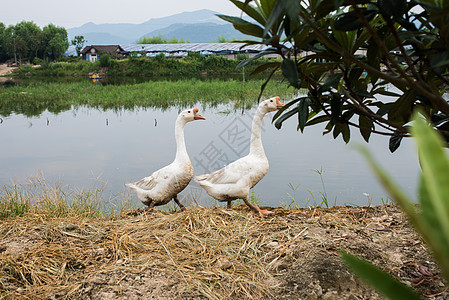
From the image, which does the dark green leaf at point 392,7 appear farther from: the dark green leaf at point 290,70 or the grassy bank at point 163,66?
the grassy bank at point 163,66

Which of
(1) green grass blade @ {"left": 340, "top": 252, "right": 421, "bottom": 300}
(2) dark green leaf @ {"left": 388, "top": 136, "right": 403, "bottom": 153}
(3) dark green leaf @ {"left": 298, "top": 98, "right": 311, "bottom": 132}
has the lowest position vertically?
(2) dark green leaf @ {"left": 388, "top": 136, "right": 403, "bottom": 153}

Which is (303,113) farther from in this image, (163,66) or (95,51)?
(95,51)

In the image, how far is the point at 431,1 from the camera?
1.25 m

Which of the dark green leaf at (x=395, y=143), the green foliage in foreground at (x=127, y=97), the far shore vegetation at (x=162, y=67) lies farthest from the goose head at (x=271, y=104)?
the far shore vegetation at (x=162, y=67)

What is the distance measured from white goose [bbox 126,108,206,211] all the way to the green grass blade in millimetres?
2942

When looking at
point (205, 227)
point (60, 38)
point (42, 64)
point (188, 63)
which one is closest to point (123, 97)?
point (205, 227)

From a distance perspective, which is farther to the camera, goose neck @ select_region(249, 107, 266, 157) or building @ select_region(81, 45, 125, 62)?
building @ select_region(81, 45, 125, 62)

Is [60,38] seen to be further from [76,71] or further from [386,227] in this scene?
[386,227]

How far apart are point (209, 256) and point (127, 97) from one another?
11.9m

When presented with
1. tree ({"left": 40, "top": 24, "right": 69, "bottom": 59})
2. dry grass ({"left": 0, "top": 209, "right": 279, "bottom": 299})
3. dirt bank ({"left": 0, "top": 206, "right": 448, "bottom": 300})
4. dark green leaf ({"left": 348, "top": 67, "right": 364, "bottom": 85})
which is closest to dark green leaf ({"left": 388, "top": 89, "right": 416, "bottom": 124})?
dark green leaf ({"left": 348, "top": 67, "right": 364, "bottom": 85})

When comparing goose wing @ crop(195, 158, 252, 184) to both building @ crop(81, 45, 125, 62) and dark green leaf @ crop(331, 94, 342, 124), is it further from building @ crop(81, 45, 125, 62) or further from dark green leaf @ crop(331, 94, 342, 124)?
building @ crop(81, 45, 125, 62)

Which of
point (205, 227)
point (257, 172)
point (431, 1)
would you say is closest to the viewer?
point (431, 1)

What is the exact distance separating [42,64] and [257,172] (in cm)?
3364

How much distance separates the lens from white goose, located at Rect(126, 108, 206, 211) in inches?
128
